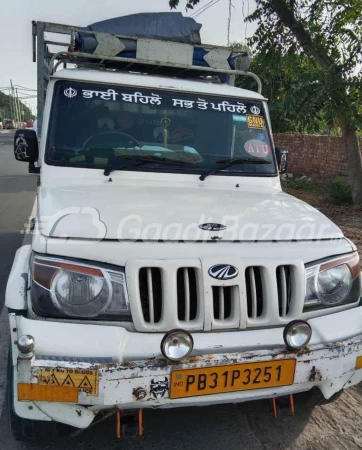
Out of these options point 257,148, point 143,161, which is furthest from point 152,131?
point 257,148

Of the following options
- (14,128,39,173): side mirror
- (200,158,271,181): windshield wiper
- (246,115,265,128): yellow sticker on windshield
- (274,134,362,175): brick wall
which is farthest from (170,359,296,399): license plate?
(274,134,362,175): brick wall

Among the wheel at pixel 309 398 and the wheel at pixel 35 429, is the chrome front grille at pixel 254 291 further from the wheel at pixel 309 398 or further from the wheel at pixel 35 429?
the wheel at pixel 35 429

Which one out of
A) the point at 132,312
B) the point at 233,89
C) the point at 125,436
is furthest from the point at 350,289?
the point at 233,89

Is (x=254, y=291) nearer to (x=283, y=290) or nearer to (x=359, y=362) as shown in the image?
(x=283, y=290)

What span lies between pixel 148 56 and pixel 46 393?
3034 millimetres

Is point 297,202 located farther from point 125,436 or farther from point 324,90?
point 324,90

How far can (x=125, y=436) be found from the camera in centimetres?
252

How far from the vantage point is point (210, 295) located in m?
2.15

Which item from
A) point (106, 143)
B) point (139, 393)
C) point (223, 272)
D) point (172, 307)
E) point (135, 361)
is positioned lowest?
point (139, 393)

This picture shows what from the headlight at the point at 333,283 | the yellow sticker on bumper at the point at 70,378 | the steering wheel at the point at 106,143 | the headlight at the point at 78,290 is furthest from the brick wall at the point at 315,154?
the yellow sticker on bumper at the point at 70,378

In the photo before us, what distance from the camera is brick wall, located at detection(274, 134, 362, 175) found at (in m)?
13.4

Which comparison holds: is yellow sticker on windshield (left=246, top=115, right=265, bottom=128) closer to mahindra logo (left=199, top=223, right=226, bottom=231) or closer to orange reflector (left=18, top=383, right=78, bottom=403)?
mahindra logo (left=199, top=223, right=226, bottom=231)

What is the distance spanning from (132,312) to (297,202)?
5.44 feet

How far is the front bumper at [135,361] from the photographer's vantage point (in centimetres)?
195
